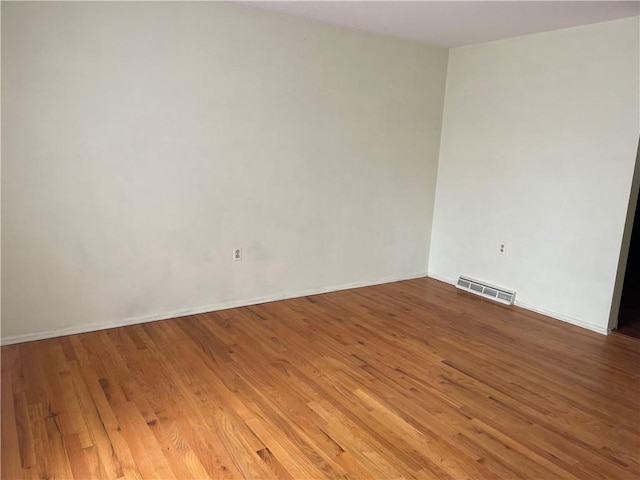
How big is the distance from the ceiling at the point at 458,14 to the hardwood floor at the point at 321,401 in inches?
92.6

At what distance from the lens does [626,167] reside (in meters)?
3.56

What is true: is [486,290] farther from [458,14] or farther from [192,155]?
[192,155]

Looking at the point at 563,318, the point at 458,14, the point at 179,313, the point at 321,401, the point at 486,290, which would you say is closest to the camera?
the point at 321,401

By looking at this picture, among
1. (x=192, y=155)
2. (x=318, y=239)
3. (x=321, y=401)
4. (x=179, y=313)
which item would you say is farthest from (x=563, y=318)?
(x=192, y=155)

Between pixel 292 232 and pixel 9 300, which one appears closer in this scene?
pixel 9 300

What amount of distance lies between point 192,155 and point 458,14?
2206 mm

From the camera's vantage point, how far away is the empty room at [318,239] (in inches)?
92.7

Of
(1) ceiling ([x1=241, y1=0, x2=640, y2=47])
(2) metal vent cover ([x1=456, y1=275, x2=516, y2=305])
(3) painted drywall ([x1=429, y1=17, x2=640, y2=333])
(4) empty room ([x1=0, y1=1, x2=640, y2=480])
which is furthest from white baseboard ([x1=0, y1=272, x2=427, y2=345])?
(1) ceiling ([x1=241, y1=0, x2=640, y2=47])

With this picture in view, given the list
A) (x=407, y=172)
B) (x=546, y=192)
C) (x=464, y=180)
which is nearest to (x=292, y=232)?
(x=407, y=172)

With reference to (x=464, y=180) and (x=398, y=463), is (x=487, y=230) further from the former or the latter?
(x=398, y=463)

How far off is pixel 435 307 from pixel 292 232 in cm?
143

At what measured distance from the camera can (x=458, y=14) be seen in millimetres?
3502

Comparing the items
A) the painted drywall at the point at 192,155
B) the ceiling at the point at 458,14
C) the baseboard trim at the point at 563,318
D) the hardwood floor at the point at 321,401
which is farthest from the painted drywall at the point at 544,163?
the hardwood floor at the point at 321,401

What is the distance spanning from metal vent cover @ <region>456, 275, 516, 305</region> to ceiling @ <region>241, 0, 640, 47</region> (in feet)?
7.41
